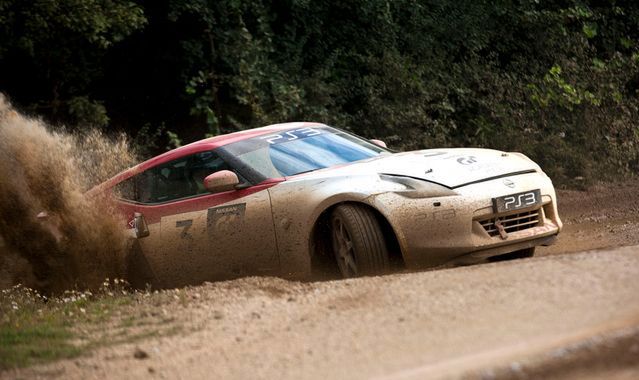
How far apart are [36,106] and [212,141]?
704 centimetres

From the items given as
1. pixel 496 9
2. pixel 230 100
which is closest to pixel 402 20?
pixel 496 9

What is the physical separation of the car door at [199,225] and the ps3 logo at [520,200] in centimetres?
192

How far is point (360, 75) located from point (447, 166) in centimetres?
953

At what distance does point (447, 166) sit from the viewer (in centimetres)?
873

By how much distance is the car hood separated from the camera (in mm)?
8555

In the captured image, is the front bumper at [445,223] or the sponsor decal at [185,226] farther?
the sponsor decal at [185,226]

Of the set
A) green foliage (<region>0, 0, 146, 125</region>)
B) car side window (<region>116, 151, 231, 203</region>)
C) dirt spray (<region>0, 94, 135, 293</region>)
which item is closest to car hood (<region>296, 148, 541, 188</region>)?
car side window (<region>116, 151, 231, 203</region>)

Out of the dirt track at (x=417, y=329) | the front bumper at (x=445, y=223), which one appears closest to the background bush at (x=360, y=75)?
the front bumper at (x=445, y=223)

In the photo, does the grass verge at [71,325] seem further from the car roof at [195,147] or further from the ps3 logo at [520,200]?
the ps3 logo at [520,200]

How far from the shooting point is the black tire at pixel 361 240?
332 inches

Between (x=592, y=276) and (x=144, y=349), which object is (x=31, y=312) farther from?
(x=592, y=276)

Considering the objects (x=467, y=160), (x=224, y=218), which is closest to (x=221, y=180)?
(x=224, y=218)

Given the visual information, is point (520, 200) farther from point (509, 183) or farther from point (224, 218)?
point (224, 218)

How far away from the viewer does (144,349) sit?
668 centimetres
